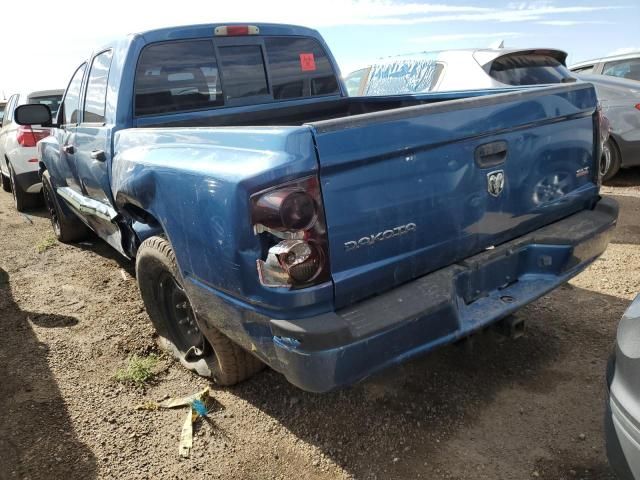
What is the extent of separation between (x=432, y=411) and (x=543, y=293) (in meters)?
0.81

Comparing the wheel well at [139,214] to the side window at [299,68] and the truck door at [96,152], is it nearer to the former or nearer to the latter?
the truck door at [96,152]

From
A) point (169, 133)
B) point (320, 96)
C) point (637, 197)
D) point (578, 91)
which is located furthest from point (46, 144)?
point (637, 197)

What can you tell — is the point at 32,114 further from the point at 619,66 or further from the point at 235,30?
the point at 619,66

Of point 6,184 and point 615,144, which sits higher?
point 615,144

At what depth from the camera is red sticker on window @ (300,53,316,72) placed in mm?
4055

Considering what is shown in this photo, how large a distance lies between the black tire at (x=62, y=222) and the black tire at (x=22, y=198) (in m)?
1.85

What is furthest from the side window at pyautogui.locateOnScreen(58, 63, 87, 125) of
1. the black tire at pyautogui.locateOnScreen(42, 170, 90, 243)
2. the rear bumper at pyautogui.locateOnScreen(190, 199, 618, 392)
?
the rear bumper at pyautogui.locateOnScreen(190, 199, 618, 392)

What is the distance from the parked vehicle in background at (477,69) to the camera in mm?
5453

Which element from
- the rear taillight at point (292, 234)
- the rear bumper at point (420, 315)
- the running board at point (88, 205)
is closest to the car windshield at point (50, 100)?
the running board at point (88, 205)

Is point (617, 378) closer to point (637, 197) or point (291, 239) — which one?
point (291, 239)

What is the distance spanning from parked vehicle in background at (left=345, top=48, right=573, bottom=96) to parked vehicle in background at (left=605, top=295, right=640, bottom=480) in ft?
12.6

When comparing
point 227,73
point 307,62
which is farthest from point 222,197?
point 307,62

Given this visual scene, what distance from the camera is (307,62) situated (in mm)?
4086

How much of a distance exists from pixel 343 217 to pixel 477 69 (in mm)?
4339
